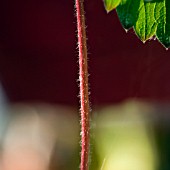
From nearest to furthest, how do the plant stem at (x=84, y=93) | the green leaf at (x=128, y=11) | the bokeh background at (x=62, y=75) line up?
the plant stem at (x=84, y=93), the green leaf at (x=128, y=11), the bokeh background at (x=62, y=75)

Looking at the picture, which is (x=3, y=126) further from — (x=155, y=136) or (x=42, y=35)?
(x=155, y=136)

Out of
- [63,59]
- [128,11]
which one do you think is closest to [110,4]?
[128,11]

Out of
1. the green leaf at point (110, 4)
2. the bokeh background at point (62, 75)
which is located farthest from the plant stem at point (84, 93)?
the bokeh background at point (62, 75)

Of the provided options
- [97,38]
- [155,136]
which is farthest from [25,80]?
[155,136]

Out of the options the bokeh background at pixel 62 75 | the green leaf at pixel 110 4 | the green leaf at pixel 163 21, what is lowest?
the bokeh background at pixel 62 75

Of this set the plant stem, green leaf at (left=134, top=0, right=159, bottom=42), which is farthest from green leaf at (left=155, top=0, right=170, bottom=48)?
the plant stem

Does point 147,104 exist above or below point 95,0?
below

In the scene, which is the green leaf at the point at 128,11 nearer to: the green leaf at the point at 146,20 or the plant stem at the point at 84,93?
the green leaf at the point at 146,20

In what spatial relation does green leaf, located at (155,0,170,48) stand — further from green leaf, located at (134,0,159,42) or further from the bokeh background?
the bokeh background
